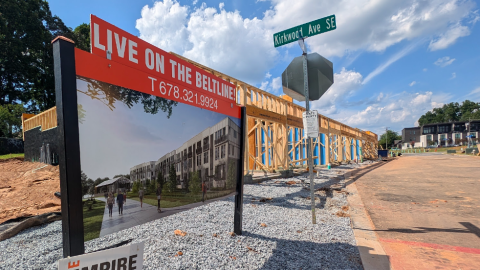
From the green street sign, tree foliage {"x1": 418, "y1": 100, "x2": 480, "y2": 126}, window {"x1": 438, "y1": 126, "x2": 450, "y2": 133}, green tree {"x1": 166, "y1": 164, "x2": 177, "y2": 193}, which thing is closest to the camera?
green tree {"x1": 166, "y1": 164, "x2": 177, "y2": 193}

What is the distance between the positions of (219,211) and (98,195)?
3366 millimetres

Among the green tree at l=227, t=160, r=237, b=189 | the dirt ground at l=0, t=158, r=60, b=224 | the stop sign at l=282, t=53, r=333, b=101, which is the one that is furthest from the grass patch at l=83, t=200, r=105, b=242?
the dirt ground at l=0, t=158, r=60, b=224

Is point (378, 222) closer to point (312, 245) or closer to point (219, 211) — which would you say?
point (312, 245)

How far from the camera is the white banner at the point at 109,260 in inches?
52.0

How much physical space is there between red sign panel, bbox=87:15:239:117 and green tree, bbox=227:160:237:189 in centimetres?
94

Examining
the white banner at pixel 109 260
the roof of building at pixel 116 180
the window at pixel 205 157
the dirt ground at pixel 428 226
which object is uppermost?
the window at pixel 205 157

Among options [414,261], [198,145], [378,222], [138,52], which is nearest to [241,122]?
[198,145]

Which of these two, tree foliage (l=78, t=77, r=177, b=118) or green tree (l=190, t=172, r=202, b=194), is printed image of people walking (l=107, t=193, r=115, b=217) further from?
green tree (l=190, t=172, r=202, b=194)

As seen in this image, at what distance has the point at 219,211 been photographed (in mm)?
4812

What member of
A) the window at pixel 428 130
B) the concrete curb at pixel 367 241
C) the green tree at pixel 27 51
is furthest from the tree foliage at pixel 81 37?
the window at pixel 428 130

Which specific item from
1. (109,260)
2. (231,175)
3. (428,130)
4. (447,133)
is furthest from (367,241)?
(428,130)

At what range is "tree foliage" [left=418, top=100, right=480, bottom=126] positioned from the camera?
105906mm

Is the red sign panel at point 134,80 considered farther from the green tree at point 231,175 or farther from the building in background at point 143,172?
the green tree at point 231,175

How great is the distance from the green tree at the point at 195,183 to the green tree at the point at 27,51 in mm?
27674
